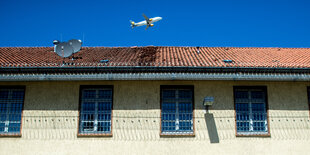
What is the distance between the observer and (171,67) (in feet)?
32.8

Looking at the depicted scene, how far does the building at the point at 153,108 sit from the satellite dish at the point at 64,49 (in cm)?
87

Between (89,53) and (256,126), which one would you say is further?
(89,53)

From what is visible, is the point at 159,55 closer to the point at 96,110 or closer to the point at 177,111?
the point at 177,111

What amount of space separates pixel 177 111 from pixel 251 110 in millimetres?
2443

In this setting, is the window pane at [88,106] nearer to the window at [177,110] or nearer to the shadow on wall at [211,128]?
the window at [177,110]

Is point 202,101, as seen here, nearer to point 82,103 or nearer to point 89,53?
point 82,103

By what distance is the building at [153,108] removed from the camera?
398 inches

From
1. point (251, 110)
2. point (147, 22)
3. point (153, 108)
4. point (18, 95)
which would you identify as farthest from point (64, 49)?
point (147, 22)

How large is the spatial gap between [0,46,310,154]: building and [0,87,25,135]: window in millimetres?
32

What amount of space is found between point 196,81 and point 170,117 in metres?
1.47

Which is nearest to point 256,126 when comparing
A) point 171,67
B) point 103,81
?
point 171,67

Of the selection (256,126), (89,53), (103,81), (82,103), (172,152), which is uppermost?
(89,53)

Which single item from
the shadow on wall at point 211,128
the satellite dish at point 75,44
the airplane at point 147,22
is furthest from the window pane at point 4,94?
the airplane at point 147,22

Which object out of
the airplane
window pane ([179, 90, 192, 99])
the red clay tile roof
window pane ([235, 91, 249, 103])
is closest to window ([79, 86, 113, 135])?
the red clay tile roof
